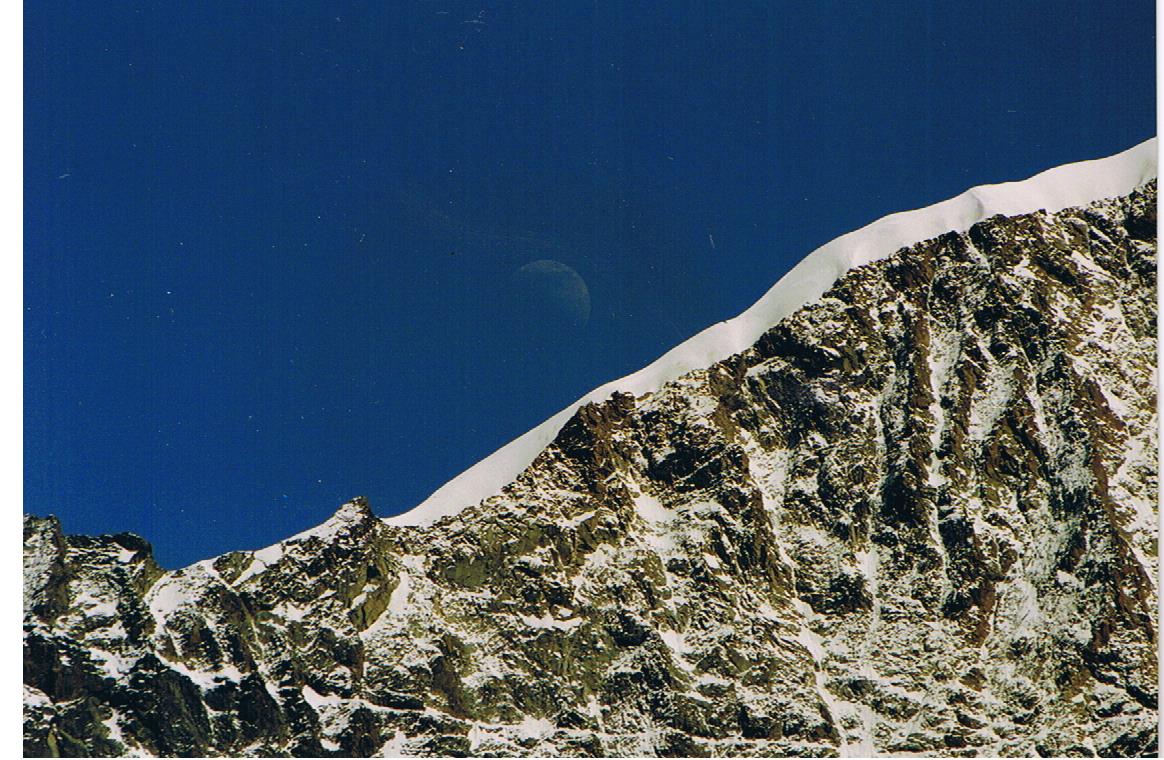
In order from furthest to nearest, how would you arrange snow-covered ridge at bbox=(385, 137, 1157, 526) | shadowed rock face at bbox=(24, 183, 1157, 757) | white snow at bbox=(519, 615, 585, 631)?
snow-covered ridge at bbox=(385, 137, 1157, 526) → white snow at bbox=(519, 615, 585, 631) → shadowed rock face at bbox=(24, 183, 1157, 757)

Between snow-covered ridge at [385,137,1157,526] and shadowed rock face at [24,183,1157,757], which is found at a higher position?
snow-covered ridge at [385,137,1157,526]

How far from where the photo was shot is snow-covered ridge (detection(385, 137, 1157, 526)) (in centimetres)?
17200

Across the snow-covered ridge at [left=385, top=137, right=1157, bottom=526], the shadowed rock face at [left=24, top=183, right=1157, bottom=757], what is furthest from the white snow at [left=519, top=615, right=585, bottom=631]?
the snow-covered ridge at [left=385, top=137, right=1157, bottom=526]

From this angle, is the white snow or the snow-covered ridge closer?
the white snow

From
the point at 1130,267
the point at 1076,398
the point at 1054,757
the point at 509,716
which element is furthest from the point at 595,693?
the point at 1130,267

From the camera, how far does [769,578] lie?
527 feet

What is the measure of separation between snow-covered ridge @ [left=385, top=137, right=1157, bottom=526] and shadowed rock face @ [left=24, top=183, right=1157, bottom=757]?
5.35 ft

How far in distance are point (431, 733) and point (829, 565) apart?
3807cm

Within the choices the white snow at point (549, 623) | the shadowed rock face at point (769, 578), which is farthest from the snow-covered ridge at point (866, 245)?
the white snow at point (549, 623)

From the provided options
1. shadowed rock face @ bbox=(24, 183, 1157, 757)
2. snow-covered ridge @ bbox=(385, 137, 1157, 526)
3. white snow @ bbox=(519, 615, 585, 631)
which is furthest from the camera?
snow-covered ridge @ bbox=(385, 137, 1157, 526)

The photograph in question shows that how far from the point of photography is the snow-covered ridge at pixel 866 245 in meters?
172

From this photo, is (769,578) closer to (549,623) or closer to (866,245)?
(549,623)

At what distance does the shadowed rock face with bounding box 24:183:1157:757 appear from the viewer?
473 ft

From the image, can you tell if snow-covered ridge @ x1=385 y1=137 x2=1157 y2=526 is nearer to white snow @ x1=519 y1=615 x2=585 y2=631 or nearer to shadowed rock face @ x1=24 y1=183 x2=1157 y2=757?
shadowed rock face @ x1=24 y1=183 x2=1157 y2=757
